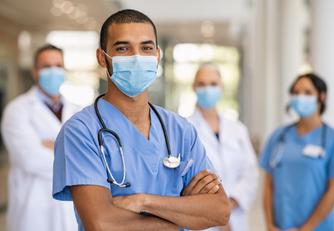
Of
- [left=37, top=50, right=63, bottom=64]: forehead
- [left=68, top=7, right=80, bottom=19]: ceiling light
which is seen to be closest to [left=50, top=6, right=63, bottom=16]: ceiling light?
[left=68, top=7, right=80, bottom=19]: ceiling light

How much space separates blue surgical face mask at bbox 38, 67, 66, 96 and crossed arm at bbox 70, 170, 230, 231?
56.3 inches

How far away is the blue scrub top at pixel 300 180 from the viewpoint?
229 cm

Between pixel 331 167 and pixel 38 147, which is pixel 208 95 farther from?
pixel 38 147

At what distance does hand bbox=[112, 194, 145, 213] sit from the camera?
1185 mm

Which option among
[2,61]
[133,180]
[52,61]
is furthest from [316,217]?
[2,61]

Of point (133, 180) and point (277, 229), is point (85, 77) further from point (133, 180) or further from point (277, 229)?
point (133, 180)

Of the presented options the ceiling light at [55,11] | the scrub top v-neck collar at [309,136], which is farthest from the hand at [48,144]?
the ceiling light at [55,11]

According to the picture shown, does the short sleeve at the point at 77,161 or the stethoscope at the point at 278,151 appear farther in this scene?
the stethoscope at the point at 278,151

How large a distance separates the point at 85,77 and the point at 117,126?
413 inches

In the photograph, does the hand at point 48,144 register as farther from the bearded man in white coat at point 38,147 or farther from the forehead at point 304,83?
the forehead at point 304,83

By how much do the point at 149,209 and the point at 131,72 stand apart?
1.53 feet

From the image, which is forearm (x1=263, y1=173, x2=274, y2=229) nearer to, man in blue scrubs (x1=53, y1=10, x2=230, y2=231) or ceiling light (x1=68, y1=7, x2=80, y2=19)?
man in blue scrubs (x1=53, y1=10, x2=230, y2=231)

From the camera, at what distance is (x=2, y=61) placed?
8.32m

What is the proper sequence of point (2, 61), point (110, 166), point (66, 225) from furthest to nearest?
point (2, 61) → point (66, 225) → point (110, 166)
